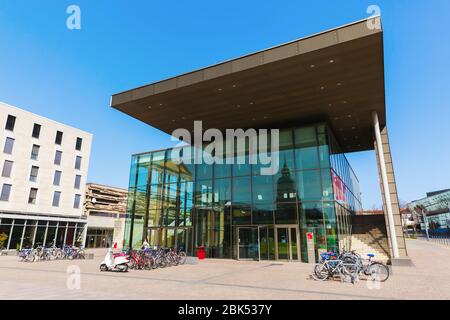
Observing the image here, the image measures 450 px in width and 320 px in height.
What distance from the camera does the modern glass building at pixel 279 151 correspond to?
1446 cm

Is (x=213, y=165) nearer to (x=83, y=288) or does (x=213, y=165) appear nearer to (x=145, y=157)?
(x=145, y=157)

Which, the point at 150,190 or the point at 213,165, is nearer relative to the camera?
the point at 213,165

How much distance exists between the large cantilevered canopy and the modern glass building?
6 centimetres

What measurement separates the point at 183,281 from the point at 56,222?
31196mm

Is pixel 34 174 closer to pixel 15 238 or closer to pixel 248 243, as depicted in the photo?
pixel 15 238

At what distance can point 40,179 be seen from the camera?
34812mm

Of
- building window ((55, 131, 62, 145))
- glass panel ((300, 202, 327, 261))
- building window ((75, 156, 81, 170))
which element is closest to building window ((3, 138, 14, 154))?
building window ((55, 131, 62, 145))

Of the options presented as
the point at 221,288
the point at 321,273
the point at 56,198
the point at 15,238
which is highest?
the point at 56,198

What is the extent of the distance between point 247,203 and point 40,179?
92.2ft

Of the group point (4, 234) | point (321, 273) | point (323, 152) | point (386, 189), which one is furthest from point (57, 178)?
point (386, 189)

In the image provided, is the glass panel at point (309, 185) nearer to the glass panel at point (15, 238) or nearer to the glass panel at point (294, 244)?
the glass panel at point (294, 244)

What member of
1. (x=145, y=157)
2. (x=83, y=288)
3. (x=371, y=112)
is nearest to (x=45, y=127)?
(x=145, y=157)

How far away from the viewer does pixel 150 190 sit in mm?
24656
